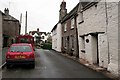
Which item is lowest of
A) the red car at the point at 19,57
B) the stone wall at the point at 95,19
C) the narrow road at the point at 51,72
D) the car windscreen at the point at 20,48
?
the narrow road at the point at 51,72

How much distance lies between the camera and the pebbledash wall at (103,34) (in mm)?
11352

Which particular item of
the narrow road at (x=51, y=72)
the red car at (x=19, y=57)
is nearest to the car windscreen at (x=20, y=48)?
the red car at (x=19, y=57)

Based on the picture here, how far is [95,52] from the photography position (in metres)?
15.7

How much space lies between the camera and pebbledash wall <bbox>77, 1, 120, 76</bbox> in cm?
1135

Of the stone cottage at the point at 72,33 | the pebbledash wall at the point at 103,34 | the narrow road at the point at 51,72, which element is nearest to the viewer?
the narrow road at the point at 51,72

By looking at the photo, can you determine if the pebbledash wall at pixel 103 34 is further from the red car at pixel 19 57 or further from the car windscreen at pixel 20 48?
the car windscreen at pixel 20 48

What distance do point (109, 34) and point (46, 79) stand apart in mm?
5127

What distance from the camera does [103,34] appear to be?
1337 cm

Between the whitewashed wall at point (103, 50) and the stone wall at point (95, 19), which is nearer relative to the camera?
the whitewashed wall at point (103, 50)

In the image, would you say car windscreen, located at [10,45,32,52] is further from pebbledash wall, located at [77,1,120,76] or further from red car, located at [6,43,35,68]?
pebbledash wall, located at [77,1,120,76]

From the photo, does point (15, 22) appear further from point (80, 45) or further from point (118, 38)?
point (118, 38)

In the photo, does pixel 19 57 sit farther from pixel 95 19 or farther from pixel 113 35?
Result: pixel 95 19

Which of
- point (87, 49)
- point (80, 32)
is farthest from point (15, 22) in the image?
point (87, 49)

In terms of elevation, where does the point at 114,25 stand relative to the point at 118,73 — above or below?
above
